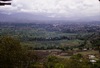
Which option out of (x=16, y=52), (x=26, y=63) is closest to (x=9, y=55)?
(x=16, y=52)

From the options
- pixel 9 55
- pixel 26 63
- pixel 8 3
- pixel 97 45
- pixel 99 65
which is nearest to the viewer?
pixel 8 3

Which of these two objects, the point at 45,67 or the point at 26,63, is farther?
the point at 45,67

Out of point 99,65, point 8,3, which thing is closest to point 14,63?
point 99,65

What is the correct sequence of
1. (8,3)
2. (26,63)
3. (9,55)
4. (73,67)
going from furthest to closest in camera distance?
(26,63)
(73,67)
(9,55)
(8,3)

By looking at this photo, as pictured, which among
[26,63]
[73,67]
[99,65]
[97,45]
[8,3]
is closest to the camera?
[8,3]

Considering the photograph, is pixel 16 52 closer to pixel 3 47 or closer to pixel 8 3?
pixel 3 47

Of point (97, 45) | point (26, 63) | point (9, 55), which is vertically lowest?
point (97, 45)

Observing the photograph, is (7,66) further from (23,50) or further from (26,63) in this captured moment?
(26,63)

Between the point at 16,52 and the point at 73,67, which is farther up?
the point at 16,52

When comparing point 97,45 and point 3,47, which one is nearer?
point 3,47
